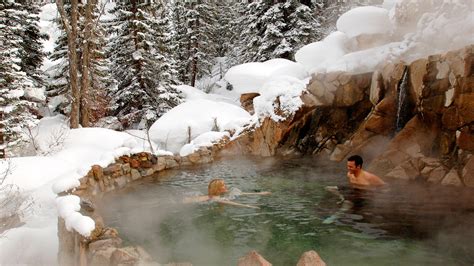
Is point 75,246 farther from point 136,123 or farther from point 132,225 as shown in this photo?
point 136,123

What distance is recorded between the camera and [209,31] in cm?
2381

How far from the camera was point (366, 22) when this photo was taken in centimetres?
1161

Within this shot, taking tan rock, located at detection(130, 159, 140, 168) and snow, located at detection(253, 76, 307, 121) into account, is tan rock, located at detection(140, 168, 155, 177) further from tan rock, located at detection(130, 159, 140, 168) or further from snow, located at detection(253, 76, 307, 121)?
snow, located at detection(253, 76, 307, 121)

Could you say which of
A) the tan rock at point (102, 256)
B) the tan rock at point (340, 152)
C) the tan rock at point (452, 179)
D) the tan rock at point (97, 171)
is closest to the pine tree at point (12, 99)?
the tan rock at point (97, 171)

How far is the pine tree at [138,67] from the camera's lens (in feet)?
49.5

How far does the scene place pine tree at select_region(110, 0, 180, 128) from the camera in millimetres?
15102

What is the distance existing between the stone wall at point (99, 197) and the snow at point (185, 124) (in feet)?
4.66

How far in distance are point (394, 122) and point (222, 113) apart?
238 inches

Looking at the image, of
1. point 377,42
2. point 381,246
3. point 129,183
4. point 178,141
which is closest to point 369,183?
point 381,246

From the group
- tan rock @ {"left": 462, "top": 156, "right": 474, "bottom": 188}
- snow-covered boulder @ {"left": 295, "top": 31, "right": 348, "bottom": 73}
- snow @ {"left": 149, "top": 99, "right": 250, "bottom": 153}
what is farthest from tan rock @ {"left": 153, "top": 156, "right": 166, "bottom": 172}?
tan rock @ {"left": 462, "top": 156, "right": 474, "bottom": 188}

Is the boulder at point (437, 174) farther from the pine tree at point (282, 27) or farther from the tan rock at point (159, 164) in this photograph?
the pine tree at point (282, 27)

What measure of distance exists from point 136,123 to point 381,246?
44.2 ft

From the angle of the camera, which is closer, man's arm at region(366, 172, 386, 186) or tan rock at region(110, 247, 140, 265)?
tan rock at region(110, 247, 140, 265)

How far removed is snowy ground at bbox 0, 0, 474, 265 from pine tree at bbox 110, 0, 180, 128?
2563 mm
